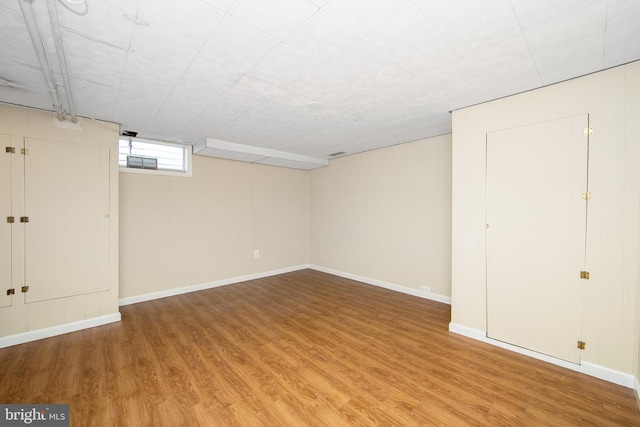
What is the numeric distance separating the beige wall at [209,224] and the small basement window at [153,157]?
0.40ft

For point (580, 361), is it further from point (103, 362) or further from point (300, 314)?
point (103, 362)

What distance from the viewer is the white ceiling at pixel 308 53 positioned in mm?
1528

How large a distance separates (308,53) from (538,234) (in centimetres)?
273

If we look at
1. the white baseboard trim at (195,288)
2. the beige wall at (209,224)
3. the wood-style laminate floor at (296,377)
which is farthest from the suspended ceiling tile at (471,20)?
the white baseboard trim at (195,288)

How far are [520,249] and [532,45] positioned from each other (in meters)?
1.85

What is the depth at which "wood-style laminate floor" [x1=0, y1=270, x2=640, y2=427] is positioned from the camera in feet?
6.00

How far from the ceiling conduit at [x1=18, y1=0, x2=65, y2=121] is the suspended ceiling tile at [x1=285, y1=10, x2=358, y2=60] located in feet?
4.90

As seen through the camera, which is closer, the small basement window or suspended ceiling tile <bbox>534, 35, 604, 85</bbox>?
suspended ceiling tile <bbox>534, 35, 604, 85</bbox>

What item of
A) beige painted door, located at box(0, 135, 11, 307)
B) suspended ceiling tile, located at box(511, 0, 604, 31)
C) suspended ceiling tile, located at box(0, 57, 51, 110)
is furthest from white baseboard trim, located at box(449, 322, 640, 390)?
beige painted door, located at box(0, 135, 11, 307)

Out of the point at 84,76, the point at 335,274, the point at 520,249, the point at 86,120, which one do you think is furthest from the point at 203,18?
the point at 335,274

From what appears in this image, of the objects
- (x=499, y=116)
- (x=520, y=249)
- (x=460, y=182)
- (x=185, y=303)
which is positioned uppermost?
(x=499, y=116)

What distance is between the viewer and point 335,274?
19.2ft

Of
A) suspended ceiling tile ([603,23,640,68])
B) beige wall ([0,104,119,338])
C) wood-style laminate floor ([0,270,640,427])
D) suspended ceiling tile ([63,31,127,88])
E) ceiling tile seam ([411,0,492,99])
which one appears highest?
suspended ceiling tile ([603,23,640,68])

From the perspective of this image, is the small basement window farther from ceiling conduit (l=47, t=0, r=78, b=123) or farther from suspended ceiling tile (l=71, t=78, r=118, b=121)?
ceiling conduit (l=47, t=0, r=78, b=123)
